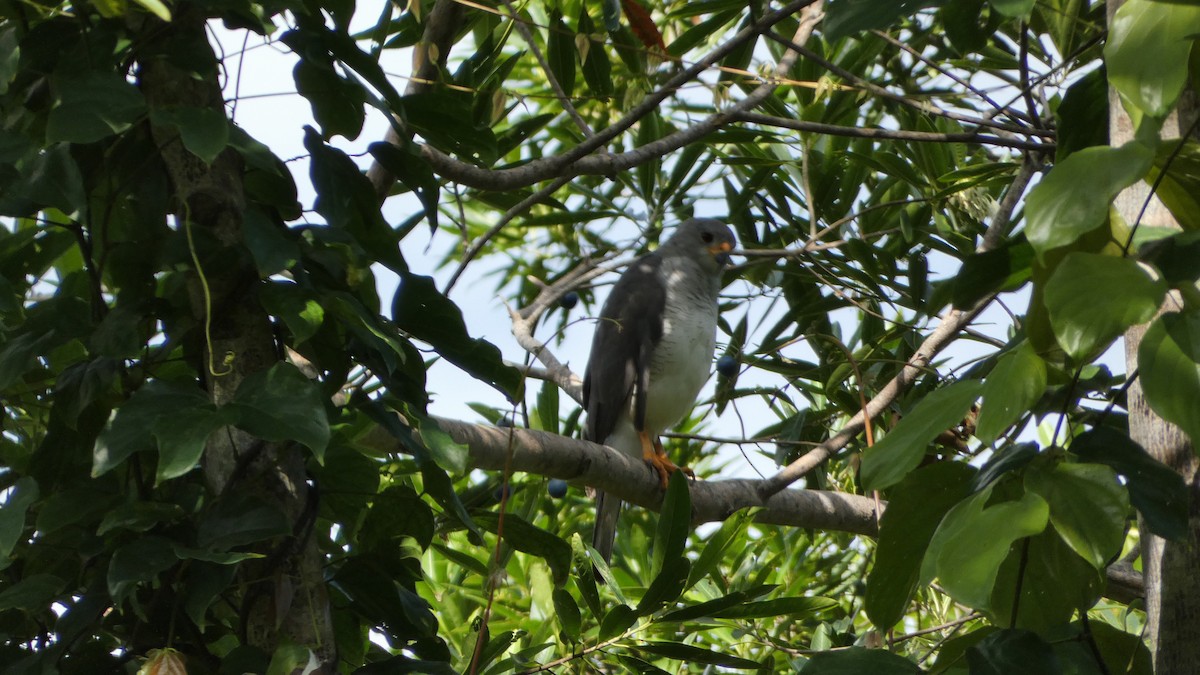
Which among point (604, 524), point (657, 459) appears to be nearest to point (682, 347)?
point (657, 459)

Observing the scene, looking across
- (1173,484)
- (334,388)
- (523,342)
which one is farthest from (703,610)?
(523,342)

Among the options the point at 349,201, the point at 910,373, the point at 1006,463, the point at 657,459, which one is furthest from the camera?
the point at 657,459

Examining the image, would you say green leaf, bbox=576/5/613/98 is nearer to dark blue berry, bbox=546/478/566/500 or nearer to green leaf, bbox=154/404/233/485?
dark blue berry, bbox=546/478/566/500

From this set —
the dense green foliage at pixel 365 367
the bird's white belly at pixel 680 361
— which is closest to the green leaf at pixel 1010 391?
the dense green foliage at pixel 365 367

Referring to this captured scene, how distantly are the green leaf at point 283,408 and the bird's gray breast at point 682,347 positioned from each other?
3428mm

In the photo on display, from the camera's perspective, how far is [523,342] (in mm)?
3592

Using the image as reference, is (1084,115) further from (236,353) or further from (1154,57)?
(236,353)

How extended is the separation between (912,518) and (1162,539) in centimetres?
26

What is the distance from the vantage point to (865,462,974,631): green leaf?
119 cm

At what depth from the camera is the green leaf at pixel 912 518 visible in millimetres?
1192

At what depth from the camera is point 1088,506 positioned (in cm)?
94

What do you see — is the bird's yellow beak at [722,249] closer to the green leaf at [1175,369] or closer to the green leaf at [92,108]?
the green leaf at [92,108]

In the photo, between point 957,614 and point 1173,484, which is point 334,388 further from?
point 957,614

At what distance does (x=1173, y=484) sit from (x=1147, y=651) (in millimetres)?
190
